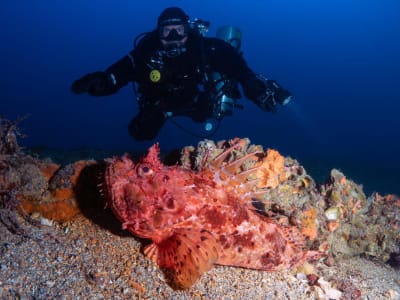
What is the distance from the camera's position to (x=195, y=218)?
312 cm

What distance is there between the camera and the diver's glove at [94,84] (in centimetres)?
564

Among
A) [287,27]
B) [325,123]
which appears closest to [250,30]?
[287,27]

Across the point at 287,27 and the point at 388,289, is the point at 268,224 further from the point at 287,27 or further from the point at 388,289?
the point at 287,27

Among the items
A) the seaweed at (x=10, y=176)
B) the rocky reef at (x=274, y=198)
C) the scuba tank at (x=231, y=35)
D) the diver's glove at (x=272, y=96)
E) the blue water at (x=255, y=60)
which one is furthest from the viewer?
the blue water at (x=255, y=60)

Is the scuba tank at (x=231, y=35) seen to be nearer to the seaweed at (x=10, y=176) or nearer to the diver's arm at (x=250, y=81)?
the diver's arm at (x=250, y=81)

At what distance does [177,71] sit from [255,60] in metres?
145

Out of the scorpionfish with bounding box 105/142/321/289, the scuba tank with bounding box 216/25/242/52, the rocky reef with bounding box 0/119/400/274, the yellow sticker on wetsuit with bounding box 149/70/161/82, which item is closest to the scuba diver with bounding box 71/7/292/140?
the yellow sticker on wetsuit with bounding box 149/70/161/82

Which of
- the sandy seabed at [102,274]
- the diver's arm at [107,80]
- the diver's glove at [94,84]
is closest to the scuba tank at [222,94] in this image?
the diver's arm at [107,80]

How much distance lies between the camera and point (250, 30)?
513 ft

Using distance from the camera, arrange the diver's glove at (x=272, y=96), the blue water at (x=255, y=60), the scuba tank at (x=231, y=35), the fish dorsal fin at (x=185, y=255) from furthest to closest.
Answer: the blue water at (x=255, y=60) < the scuba tank at (x=231, y=35) < the diver's glove at (x=272, y=96) < the fish dorsal fin at (x=185, y=255)

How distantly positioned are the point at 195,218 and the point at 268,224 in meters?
1.03

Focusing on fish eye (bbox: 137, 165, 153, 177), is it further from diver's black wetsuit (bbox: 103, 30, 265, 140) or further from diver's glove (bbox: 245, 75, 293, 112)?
diver's black wetsuit (bbox: 103, 30, 265, 140)

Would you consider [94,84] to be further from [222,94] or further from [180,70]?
→ [222,94]

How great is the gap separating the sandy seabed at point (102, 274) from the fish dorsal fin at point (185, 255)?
0.35 ft
